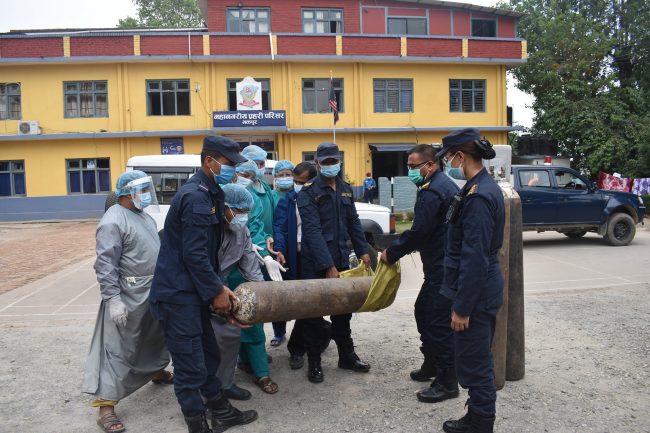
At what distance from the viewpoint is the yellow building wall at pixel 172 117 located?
23.4m

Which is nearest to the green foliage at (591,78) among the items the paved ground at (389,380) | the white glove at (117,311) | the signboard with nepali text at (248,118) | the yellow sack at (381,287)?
the signboard with nepali text at (248,118)

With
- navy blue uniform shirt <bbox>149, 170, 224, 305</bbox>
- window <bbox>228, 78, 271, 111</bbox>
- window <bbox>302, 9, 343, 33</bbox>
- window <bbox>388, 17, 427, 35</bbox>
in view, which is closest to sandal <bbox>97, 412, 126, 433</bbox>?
navy blue uniform shirt <bbox>149, 170, 224, 305</bbox>

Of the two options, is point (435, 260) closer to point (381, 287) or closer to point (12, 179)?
point (381, 287)

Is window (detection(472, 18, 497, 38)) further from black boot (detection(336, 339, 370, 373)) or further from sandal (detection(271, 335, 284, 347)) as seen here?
black boot (detection(336, 339, 370, 373))

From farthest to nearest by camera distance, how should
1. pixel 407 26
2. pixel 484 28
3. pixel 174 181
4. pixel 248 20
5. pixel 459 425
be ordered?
1. pixel 484 28
2. pixel 407 26
3. pixel 248 20
4. pixel 174 181
5. pixel 459 425

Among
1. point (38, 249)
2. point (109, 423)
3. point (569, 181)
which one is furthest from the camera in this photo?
point (38, 249)

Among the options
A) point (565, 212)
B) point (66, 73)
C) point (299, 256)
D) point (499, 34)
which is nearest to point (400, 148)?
point (499, 34)

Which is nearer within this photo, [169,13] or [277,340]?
[277,340]

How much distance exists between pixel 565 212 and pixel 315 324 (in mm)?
9257

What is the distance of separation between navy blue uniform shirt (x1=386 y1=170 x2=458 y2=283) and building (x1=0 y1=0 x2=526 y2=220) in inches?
768

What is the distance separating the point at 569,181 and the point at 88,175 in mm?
19410

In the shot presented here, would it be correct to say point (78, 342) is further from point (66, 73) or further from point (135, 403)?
point (66, 73)

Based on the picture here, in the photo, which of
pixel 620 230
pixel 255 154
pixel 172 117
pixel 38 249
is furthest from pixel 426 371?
pixel 172 117

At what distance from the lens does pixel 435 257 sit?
4.31 meters
